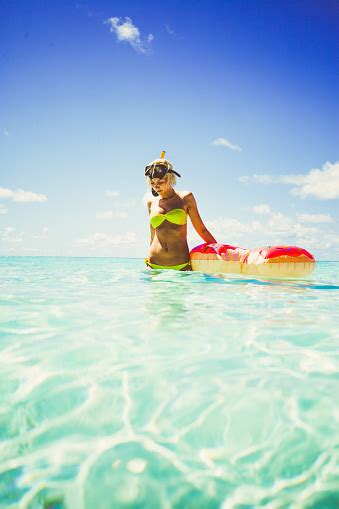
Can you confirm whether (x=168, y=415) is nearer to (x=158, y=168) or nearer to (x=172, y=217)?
(x=172, y=217)

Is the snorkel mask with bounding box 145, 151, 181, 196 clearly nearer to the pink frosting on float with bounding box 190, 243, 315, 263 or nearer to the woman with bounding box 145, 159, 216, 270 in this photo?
the woman with bounding box 145, 159, 216, 270

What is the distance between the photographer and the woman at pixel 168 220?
18.3 ft

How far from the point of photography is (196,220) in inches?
232

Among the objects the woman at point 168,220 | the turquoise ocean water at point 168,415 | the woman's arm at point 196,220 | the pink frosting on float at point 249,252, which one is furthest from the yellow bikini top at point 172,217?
the turquoise ocean water at point 168,415

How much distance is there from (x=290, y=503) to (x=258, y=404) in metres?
0.40

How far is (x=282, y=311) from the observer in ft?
9.22

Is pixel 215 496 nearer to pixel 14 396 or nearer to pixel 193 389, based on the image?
pixel 193 389

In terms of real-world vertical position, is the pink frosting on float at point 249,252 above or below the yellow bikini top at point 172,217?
below

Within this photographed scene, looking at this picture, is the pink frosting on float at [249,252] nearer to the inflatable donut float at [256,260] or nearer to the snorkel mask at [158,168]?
the inflatable donut float at [256,260]

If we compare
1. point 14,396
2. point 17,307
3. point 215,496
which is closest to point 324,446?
point 215,496

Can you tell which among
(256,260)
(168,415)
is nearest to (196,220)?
(256,260)

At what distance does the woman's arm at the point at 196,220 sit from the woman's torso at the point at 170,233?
98 millimetres

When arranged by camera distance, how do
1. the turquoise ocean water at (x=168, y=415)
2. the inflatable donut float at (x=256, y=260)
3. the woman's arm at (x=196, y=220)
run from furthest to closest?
the woman's arm at (x=196, y=220), the inflatable donut float at (x=256, y=260), the turquoise ocean water at (x=168, y=415)

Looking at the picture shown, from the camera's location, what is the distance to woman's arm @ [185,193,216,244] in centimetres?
579
